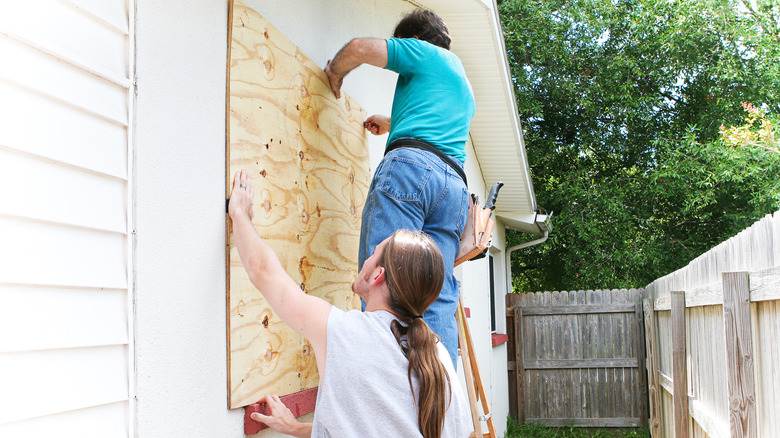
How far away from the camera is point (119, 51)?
202 centimetres

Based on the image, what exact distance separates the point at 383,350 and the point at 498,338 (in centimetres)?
934

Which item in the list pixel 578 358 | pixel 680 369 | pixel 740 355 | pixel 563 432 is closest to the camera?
pixel 740 355

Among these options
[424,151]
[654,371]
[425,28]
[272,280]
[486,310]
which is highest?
[425,28]

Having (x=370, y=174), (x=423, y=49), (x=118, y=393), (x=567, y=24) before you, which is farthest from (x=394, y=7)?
(x=567, y=24)

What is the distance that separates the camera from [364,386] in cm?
218

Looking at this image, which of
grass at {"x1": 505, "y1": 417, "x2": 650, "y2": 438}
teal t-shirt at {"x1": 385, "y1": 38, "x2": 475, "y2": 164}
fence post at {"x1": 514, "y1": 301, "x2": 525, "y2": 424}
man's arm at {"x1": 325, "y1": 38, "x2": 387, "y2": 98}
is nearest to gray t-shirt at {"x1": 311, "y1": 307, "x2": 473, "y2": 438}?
teal t-shirt at {"x1": 385, "y1": 38, "x2": 475, "y2": 164}

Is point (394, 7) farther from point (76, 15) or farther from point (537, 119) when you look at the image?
point (537, 119)

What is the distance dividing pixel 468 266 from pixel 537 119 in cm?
1124

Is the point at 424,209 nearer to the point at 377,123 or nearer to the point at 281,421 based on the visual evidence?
the point at 281,421

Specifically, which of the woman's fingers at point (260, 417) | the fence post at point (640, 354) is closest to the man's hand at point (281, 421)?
the woman's fingers at point (260, 417)

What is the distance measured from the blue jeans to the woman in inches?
25.6

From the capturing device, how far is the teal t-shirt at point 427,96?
133 inches

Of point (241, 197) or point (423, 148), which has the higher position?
point (423, 148)

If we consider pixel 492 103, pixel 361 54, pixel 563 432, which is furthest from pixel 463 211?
pixel 563 432
